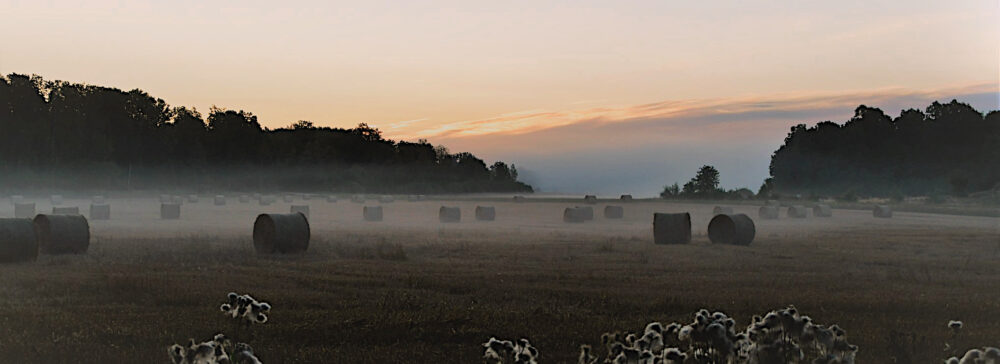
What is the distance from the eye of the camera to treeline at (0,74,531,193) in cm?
9962

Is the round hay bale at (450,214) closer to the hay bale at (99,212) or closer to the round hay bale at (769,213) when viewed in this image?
the hay bale at (99,212)

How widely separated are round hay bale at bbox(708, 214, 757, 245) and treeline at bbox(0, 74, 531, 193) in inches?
3075

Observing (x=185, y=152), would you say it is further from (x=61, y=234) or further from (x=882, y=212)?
(x=61, y=234)

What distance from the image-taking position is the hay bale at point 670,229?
30.1 m

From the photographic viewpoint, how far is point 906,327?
12.6 metres

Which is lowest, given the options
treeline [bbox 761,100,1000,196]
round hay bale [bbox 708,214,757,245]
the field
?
the field

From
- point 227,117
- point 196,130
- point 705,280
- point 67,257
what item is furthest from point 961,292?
point 227,117

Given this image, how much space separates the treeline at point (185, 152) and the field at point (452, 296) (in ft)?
259

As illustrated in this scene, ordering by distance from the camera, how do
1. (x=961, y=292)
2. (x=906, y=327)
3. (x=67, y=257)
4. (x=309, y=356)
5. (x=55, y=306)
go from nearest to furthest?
(x=309, y=356) → (x=906, y=327) → (x=55, y=306) → (x=961, y=292) → (x=67, y=257)

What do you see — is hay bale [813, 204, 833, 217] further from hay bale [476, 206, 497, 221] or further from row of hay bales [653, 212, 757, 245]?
row of hay bales [653, 212, 757, 245]

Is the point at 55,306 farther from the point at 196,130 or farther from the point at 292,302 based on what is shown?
the point at 196,130

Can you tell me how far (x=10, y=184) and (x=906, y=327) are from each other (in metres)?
91.9

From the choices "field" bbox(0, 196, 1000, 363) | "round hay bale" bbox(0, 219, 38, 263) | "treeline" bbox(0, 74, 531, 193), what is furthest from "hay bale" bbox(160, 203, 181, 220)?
"treeline" bbox(0, 74, 531, 193)

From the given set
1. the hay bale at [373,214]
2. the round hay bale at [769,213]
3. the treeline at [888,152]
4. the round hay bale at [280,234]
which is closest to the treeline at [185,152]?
the treeline at [888,152]
